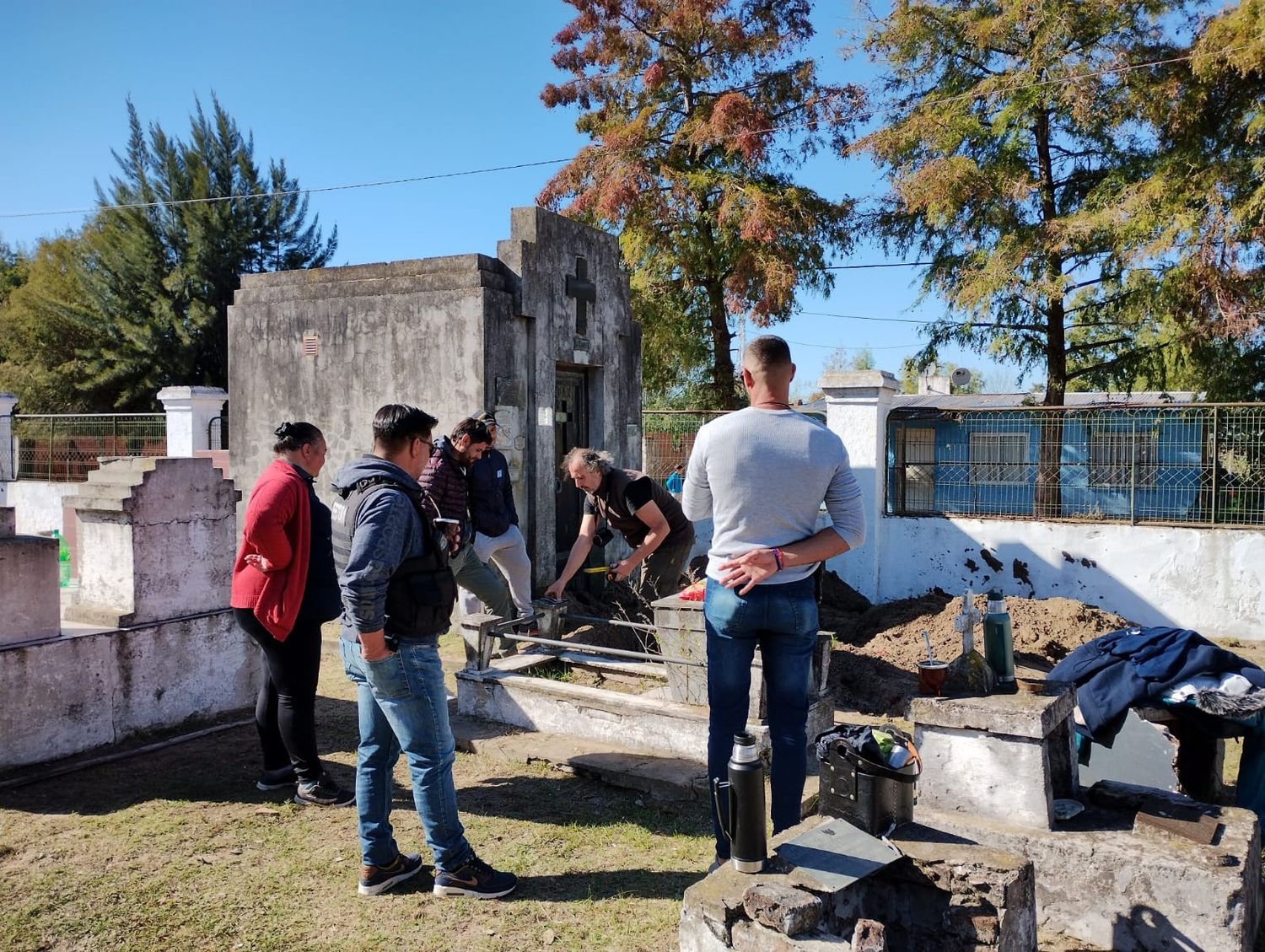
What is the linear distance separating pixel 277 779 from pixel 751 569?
308cm

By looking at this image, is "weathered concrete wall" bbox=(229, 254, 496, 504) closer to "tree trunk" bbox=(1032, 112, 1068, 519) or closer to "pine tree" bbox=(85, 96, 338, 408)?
"tree trunk" bbox=(1032, 112, 1068, 519)

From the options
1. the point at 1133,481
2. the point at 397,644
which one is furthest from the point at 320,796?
the point at 1133,481

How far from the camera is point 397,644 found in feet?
11.5

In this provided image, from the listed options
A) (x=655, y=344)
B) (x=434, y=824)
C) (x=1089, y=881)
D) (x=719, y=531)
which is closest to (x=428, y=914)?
(x=434, y=824)

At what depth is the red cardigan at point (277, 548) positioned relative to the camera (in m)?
4.52

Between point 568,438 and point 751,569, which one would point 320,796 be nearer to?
point 751,569

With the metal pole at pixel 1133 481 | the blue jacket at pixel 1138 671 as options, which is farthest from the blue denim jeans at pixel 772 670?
the metal pole at pixel 1133 481

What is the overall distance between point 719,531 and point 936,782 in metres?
1.31

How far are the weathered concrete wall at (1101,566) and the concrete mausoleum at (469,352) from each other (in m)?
3.57

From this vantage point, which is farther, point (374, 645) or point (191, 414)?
point (191, 414)

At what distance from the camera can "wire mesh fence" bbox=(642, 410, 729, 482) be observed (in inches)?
505

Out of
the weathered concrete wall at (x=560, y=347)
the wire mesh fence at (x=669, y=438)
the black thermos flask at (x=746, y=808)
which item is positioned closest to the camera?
the black thermos flask at (x=746, y=808)

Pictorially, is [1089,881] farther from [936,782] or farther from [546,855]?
[546,855]

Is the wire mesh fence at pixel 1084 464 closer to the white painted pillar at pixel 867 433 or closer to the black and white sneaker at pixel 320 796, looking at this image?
the white painted pillar at pixel 867 433
